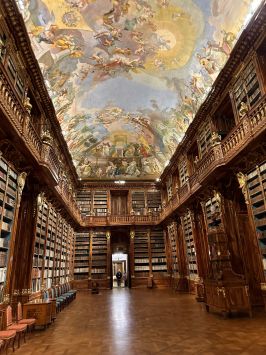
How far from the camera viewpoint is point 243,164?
23.5ft

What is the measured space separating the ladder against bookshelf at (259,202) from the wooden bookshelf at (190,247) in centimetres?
502

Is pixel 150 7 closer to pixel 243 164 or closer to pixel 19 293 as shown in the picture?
pixel 243 164

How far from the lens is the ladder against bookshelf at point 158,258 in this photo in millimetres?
15586

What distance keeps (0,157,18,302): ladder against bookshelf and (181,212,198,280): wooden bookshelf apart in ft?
25.8

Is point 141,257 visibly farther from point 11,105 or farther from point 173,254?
point 11,105

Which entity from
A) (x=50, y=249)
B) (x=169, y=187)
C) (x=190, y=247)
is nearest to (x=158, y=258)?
(x=169, y=187)

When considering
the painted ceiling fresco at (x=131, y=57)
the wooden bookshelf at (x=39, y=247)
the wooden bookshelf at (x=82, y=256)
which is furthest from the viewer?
the wooden bookshelf at (x=82, y=256)

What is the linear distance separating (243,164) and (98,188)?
38.9ft

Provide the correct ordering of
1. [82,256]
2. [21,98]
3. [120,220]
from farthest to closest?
1. [120,220]
2. [82,256]
3. [21,98]

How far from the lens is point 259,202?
6570mm

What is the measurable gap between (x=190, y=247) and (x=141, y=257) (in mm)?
5195

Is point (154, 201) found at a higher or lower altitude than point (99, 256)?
higher

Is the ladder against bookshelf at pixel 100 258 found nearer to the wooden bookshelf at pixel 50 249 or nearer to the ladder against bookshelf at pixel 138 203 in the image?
the ladder against bookshelf at pixel 138 203


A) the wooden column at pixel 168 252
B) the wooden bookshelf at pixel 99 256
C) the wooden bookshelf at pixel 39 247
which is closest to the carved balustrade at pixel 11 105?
the wooden bookshelf at pixel 39 247
